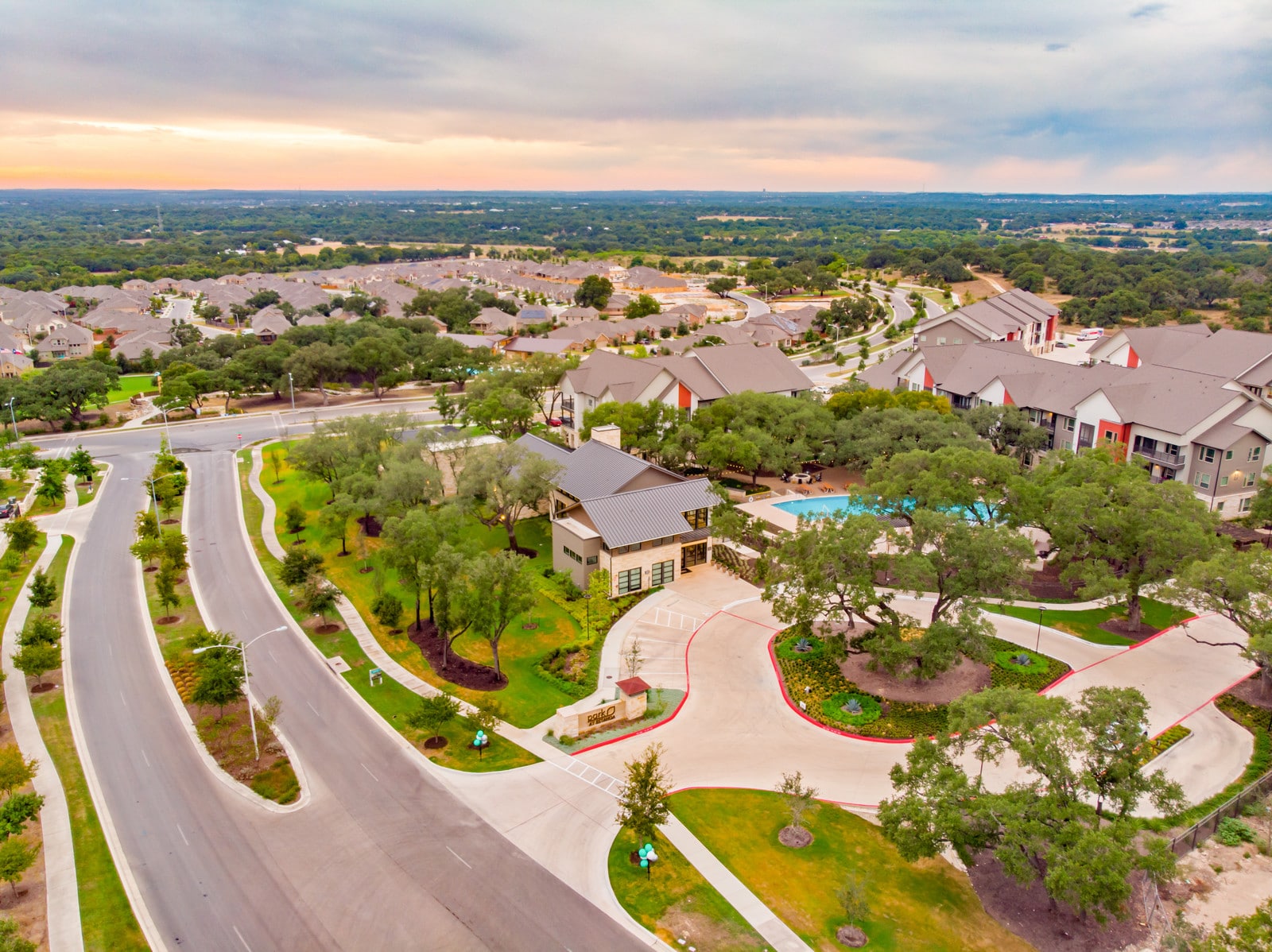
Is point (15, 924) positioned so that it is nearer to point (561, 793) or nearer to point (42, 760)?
point (42, 760)

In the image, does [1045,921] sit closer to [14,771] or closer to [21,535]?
[14,771]

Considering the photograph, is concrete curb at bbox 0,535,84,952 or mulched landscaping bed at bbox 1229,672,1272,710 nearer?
concrete curb at bbox 0,535,84,952

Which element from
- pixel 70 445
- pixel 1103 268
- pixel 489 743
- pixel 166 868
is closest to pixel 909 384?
pixel 489 743

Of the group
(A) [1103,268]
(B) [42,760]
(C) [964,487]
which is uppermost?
(A) [1103,268]

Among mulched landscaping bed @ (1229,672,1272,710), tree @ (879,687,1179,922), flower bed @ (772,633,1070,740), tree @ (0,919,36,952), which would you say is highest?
tree @ (879,687,1179,922)

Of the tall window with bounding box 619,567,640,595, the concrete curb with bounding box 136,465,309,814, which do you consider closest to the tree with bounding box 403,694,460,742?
the concrete curb with bounding box 136,465,309,814

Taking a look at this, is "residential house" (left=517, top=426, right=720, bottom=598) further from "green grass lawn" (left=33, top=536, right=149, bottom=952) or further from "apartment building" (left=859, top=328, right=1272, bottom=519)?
"apartment building" (left=859, top=328, right=1272, bottom=519)

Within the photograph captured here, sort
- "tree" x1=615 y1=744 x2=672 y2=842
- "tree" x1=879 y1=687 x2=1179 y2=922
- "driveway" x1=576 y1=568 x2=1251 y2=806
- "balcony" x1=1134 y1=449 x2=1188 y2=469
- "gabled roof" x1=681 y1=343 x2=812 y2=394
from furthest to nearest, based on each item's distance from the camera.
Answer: "gabled roof" x1=681 y1=343 x2=812 y2=394, "balcony" x1=1134 y1=449 x2=1188 y2=469, "driveway" x1=576 y1=568 x2=1251 y2=806, "tree" x1=615 y1=744 x2=672 y2=842, "tree" x1=879 y1=687 x2=1179 y2=922
